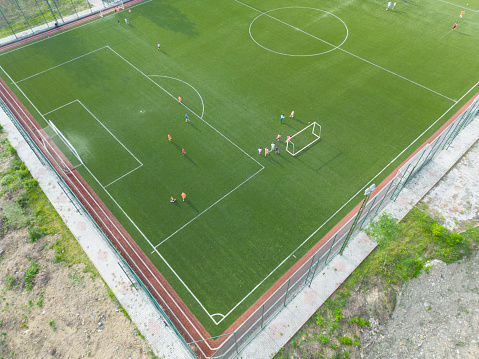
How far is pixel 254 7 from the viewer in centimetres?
5562

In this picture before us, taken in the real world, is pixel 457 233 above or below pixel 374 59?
below

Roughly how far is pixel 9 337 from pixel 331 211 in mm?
26906

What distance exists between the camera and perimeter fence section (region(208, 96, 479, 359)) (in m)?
22.5

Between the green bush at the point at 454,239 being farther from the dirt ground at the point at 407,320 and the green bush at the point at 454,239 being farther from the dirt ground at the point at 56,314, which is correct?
the dirt ground at the point at 56,314

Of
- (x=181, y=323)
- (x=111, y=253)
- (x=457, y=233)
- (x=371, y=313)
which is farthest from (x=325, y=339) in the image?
(x=111, y=253)

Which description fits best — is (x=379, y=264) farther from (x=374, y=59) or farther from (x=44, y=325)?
(x=374, y=59)

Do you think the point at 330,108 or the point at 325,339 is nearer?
the point at 325,339

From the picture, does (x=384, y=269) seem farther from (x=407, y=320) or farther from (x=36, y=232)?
(x=36, y=232)

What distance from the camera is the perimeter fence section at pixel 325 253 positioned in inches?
885

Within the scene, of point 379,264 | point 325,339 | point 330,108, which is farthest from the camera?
point 330,108

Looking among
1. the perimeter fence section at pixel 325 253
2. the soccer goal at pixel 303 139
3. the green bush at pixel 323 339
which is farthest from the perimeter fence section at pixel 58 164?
the soccer goal at pixel 303 139

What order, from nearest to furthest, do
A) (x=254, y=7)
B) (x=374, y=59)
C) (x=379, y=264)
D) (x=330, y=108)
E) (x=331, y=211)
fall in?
(x=379, y=264)
(x=331, y=211)
(x=330, y=108)
(x=374, y=59)
(x=254, y=7)

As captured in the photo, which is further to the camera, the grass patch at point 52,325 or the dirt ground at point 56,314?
the grass patch at point 52,325

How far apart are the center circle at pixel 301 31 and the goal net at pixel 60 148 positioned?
29.6 meters
